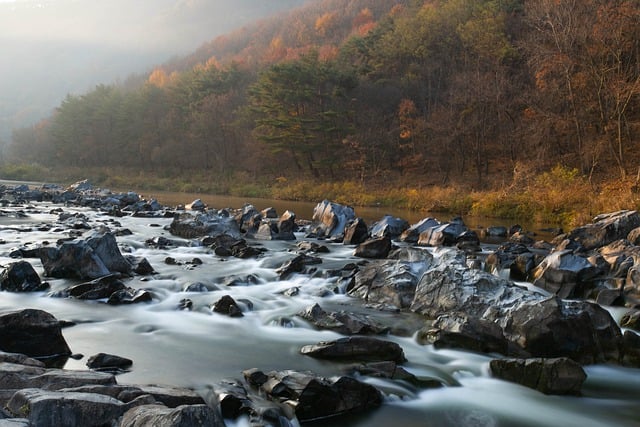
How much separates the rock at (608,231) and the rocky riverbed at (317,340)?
48.6 inches

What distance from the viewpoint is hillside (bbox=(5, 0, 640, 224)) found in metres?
25.8

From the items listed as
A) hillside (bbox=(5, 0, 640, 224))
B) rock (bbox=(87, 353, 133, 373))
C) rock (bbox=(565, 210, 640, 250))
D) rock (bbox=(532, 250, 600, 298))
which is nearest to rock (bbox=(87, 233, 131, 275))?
rock (bbox=(87, 353, 133, 373))

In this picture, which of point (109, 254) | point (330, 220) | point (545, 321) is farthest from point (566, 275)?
point (330, 220)

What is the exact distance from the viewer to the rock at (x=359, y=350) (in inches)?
243

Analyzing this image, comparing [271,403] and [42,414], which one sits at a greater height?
[42,414]

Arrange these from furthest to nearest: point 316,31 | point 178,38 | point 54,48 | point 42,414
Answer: point 54,48 → point 178,38 → point 316,31 → point 42,414

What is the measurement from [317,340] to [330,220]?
11.2 m

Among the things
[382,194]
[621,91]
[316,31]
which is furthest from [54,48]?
[621,91]

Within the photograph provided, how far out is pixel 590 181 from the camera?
2377cm

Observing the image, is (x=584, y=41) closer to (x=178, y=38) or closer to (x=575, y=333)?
(x=575, y=333)

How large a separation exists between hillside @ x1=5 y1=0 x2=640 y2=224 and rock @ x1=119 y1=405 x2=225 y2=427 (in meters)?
22.8

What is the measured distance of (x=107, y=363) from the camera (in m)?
5.72

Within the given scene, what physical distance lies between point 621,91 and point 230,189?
29925 mm

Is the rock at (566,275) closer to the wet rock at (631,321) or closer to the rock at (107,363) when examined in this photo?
the wet rock at (631,321)
